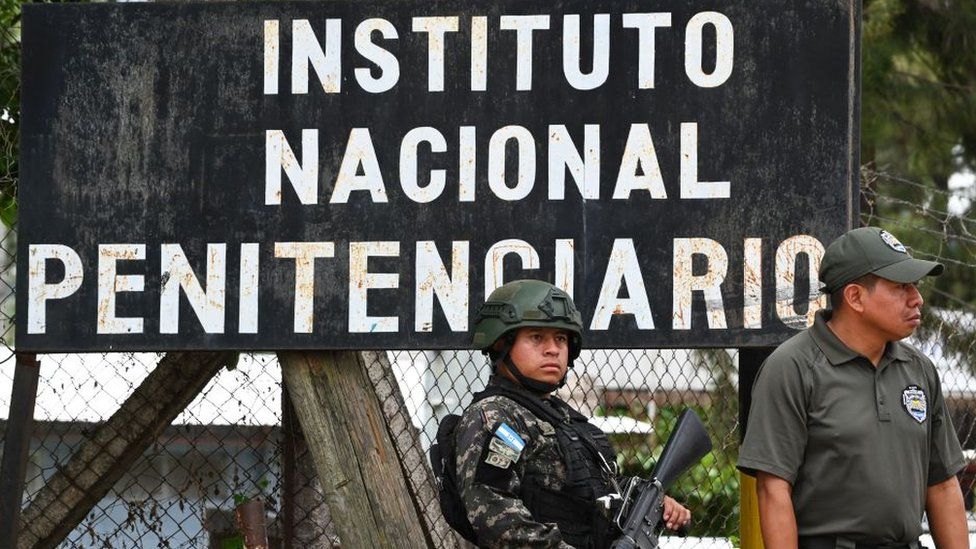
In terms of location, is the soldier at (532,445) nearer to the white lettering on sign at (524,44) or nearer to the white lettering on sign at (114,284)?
the white lettering on sign at (524,44)

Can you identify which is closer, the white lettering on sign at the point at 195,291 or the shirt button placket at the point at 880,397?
the shirt button placket at the point at 880,397

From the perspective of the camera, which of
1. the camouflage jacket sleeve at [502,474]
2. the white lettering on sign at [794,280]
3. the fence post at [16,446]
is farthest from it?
the fence post at [16,446]

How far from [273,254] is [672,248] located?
1.40m

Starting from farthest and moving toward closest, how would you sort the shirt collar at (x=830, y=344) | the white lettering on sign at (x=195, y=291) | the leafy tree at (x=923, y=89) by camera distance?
the leafy tree at (x=923, y=89)
the white lettering on sign at (x=195, y=291)
the shirt collar at (x=830, y=344)

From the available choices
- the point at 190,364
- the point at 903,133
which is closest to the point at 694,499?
the point at 903,133

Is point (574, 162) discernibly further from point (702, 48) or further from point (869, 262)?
point (869, 262)

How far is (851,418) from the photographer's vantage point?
12.3 feet

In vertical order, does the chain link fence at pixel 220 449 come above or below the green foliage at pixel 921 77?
below

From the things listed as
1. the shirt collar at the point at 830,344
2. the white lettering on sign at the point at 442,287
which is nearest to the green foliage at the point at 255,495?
the white lettering on sign at the point at 442,287

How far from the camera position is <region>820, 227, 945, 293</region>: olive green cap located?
3.81 meters

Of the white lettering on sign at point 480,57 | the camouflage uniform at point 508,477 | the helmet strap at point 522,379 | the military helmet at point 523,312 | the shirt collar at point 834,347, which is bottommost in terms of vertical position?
the camouflage uniform at point 508,477

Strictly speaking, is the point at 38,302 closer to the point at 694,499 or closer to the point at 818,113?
the point at 818,113

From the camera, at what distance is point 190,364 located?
5.26 meters

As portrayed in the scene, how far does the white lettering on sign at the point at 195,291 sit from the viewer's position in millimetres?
4816
